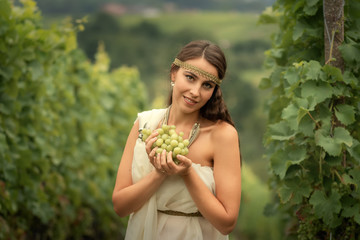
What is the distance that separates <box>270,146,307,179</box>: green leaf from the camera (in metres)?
2.99

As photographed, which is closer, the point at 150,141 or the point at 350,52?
the point at 150,141

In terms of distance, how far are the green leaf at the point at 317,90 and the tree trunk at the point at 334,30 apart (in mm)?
154

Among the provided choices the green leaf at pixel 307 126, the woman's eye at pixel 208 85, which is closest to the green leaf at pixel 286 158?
the green leaf at pixel 307 126

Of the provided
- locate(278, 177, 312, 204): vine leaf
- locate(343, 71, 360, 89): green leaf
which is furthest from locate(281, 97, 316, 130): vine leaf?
locate(278, 177, 312, 204): vine leaf

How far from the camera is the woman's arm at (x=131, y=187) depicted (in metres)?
2.42

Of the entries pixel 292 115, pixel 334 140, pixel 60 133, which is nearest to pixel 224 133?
pixel 292 115

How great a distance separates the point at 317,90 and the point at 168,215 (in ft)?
3.94

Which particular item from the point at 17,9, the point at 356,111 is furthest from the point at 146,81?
the point at 356,111

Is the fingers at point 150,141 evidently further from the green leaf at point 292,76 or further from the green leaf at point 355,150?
the green leaf at point 355,150

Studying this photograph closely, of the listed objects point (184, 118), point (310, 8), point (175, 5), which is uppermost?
point (175, 5)

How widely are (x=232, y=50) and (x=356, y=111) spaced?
2404 centimetres

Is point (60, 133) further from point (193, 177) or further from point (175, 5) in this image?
point (175, 5)

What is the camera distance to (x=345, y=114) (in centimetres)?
295

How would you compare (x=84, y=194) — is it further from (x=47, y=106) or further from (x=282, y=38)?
(x=282, y=38)
